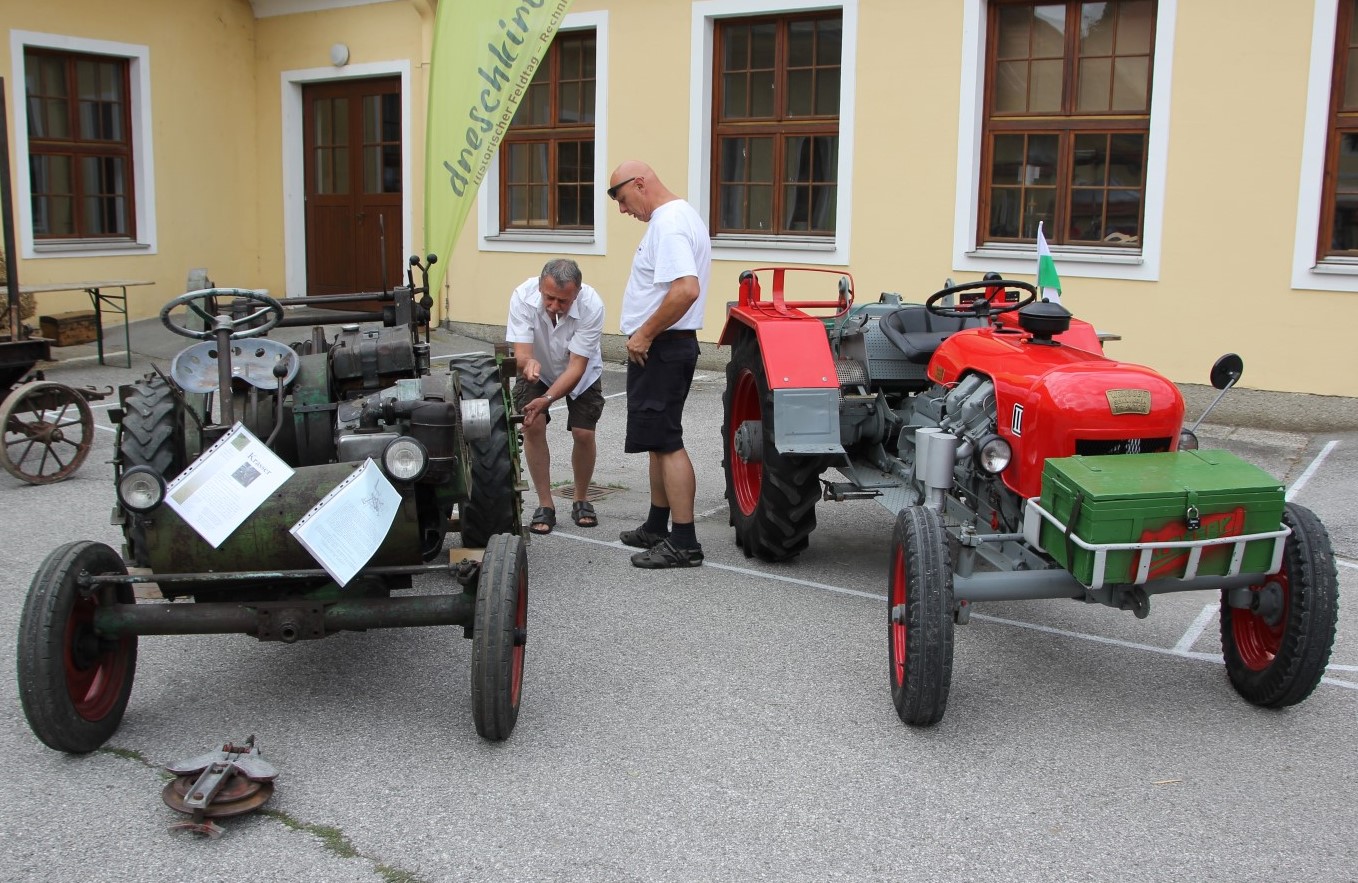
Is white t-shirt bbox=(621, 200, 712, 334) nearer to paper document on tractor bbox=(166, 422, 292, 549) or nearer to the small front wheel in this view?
paper document on tractor bbox=(166, 422, 292, 549)

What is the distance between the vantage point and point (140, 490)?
11.6ft

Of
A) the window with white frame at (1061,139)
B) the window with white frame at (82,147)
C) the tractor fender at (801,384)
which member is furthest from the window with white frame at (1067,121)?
the window with white frame at (82,147)

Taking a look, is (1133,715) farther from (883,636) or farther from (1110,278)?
(1110,278)

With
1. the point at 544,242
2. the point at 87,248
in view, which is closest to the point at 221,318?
the point at 544,242

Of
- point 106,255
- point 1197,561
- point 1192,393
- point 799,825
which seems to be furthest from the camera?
point 106,255

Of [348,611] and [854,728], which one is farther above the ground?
[348,611]

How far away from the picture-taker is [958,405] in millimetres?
4648

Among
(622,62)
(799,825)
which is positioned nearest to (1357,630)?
(799,825)

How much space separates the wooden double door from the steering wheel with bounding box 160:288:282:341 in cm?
934

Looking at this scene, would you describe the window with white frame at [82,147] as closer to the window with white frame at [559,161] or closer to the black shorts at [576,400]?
the window with white frame at [559,161]

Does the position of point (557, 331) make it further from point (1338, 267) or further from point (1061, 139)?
point (1338, 267)

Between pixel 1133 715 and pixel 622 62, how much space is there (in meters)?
8.82

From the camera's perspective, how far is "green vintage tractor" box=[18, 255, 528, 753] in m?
3.56

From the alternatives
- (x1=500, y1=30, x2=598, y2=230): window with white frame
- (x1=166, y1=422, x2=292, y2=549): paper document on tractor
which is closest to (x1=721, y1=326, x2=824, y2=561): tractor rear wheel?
(x1=166, y1=422, x2=292, y2=549): paper document on tractor
